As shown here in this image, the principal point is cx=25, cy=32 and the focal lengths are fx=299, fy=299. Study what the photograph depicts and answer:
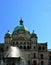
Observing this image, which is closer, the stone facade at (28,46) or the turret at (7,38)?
the stone facade at (28,46)

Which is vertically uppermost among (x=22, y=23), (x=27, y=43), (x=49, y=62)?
(x=22, y=23)

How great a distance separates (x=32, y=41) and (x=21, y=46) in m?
3.52

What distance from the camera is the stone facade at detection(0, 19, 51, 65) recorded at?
8588 cm

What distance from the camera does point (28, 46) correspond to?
8700 cm

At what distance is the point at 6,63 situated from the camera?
49.0 metres

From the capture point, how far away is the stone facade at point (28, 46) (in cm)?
8588

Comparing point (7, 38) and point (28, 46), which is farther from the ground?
point (7, 38)

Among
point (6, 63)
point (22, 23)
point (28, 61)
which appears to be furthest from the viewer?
point (22, 23)

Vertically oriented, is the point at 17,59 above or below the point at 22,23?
below

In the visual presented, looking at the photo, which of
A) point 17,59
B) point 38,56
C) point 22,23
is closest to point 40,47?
point 38,56

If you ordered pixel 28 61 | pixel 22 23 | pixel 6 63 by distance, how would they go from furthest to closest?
pixel 22 23, pixel 28 61, pixel 6 63

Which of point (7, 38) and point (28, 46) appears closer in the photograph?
point (28, 46)

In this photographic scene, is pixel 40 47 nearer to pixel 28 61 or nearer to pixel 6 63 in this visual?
pixel 28 61

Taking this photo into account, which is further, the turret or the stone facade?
the turret
